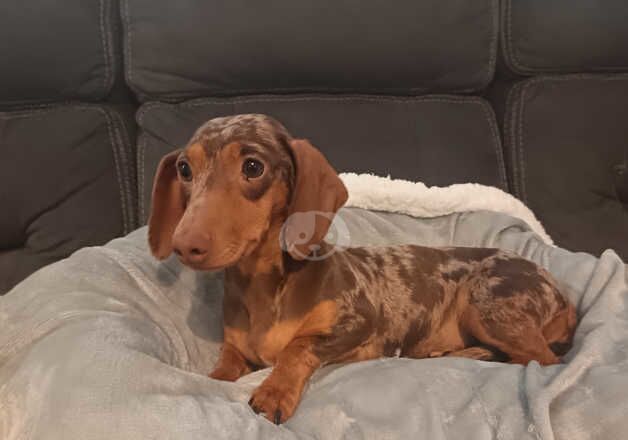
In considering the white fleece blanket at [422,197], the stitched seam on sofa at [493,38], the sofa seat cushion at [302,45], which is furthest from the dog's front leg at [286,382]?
the stitched seam on sofa at [493,38]

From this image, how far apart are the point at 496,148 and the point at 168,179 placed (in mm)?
1282

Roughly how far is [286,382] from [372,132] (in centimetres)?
111

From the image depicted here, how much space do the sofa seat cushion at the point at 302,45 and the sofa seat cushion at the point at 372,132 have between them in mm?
58

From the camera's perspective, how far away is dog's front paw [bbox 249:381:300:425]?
1.15m

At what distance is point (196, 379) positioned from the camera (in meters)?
1.16

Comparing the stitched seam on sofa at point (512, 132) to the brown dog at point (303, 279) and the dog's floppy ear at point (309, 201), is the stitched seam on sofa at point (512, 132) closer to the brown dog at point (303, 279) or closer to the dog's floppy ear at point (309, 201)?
the brown dog at point (303, 279)

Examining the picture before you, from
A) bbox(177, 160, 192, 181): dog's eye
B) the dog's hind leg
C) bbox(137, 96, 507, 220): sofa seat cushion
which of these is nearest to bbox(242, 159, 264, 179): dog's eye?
bbox(177, 160, 192, 181): dog's eye

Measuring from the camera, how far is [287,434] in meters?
1.06

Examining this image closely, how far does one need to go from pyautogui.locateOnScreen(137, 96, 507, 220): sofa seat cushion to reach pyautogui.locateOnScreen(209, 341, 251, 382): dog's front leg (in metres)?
0.72

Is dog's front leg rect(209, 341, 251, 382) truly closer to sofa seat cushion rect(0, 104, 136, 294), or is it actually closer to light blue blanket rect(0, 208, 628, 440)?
light blue blanket rect(0, 208, 628, 440)

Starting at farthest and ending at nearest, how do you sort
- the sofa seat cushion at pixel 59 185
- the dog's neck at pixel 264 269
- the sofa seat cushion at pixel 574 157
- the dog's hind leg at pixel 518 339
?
the sofa seat cushion at pixel 574 157
the sofa seat cushion at pixel 59 185
the dog's hind leg at pixel 518 339
the dog's neck at pixel 264 269

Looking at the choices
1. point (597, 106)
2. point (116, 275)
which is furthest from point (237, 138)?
point (597, 106)

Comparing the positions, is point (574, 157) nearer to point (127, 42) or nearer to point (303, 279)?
point (303, 279)

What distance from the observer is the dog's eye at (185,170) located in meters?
1.23
